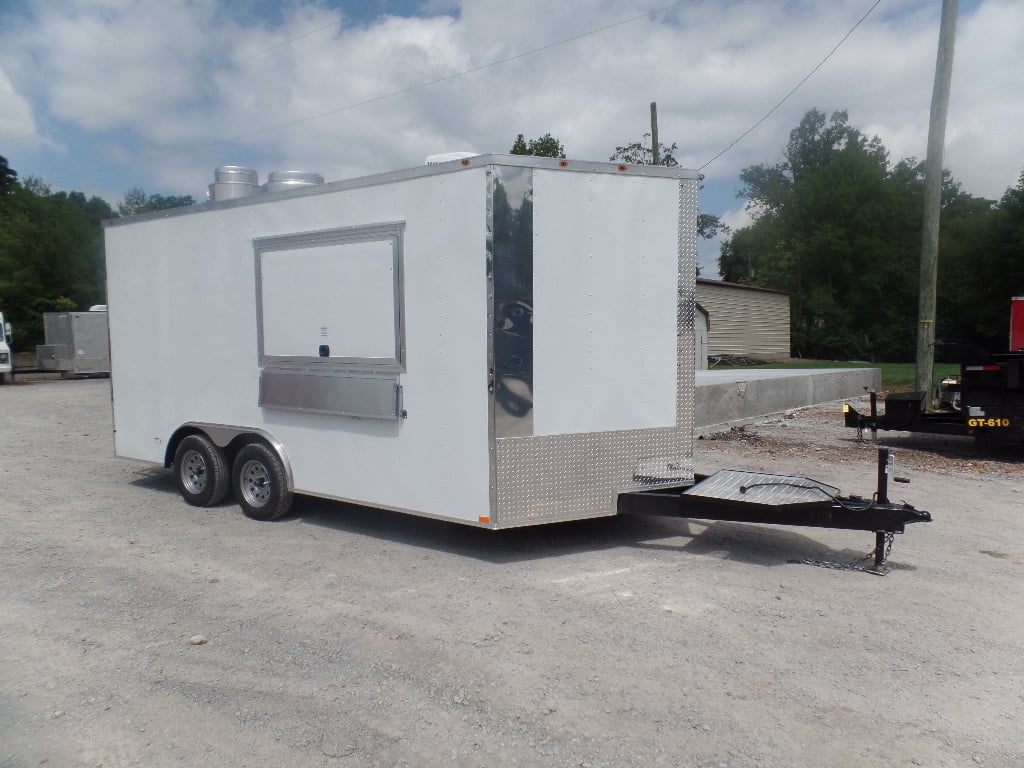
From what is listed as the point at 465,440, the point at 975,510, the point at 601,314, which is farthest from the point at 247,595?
the point at 975,510

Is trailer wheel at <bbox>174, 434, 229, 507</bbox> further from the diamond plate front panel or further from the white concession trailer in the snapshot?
the diamond plate front panel

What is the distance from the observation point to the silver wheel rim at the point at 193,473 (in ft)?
24.7

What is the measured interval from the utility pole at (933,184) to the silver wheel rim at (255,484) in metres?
9.82

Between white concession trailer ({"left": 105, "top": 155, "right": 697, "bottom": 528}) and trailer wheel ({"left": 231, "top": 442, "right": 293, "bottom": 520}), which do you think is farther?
trailer wheel ({"left": 231, "top": 442, "right": 293, "bottom": 520})

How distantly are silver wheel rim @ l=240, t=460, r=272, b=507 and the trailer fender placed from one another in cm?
23

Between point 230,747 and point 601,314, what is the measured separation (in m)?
3.74

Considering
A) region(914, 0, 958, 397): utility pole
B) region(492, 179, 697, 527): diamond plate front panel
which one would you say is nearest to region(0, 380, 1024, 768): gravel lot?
region(492, 179, 697, 527): diamond plate front panel

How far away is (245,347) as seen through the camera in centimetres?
698

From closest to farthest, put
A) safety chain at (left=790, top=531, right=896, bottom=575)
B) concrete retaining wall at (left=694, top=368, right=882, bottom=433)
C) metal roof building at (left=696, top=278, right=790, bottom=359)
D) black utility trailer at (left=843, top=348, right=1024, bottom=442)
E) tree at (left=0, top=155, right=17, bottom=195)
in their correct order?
1. safety chain at (left=790, top=531, right=896, bottom=575)
2. black utility trailer at (left=843, top=348, right=1024, bottom=442)
3. concrete retaining wall at (left=694, top=368, right=882, bottom=433)
4. metal roof building at (left=696, top=278, right=790, bottom=359)
5. tree at (left=0, top=155, right=17, bottom=195)

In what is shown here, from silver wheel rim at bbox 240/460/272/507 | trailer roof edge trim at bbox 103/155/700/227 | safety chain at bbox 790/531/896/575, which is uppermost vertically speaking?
trailer roof edge trim at bbox 103/155/700/227

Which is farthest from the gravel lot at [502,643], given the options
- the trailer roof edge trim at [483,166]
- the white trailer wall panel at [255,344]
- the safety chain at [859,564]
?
the trailer roof edge trim at [483,166]

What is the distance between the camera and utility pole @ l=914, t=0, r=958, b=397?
1191 centimetres

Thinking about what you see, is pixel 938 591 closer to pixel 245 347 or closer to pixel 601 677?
pixel 601 677

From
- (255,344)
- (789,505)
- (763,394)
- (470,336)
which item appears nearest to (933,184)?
(763,394)
